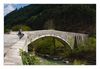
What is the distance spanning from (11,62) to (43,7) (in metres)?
0.82

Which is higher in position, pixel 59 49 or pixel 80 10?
pixel 80 10

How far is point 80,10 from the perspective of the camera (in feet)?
20.5

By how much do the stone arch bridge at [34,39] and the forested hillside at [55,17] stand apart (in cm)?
6

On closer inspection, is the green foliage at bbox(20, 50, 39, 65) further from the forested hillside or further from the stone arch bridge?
the forested hillside

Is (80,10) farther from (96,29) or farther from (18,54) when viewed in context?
(18,54)

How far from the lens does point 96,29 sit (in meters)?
6.15

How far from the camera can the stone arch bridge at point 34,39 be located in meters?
6.10

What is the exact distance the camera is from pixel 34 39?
6266mm

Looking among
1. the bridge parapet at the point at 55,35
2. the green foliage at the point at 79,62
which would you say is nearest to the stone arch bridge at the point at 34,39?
the bridge parapet at the point at 55,35

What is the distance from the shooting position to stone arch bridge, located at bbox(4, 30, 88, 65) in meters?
→ 6.10

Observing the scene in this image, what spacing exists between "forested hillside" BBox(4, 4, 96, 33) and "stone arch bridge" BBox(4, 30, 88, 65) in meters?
0.06

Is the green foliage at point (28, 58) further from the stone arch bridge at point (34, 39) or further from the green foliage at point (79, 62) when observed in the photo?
the green foliage at point (79, 62)

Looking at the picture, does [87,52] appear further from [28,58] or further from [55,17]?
[28,58]

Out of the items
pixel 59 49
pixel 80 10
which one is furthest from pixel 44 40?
pixel 80 10
